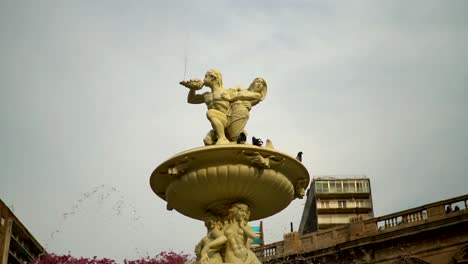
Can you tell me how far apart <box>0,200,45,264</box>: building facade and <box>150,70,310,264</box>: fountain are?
36.1 meters

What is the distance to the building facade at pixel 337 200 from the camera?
183ft

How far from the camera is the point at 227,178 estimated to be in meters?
8.27

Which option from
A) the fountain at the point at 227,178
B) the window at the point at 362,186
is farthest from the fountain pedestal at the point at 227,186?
the window at the point at 362,186

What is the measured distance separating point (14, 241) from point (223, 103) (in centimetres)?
4240

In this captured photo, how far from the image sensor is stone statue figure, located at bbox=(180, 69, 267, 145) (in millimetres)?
8992

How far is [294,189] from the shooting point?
916cm

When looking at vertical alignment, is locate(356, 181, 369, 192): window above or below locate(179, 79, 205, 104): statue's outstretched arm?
above

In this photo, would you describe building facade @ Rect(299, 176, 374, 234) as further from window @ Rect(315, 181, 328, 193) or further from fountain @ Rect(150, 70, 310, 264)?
fountain @ Rect(150, 70, 310, 264)

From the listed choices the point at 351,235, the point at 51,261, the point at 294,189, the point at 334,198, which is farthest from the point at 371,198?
the point at 294,189

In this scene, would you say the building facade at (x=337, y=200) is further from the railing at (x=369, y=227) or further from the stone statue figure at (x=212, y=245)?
the stone statue figure at (x=212, y=245)

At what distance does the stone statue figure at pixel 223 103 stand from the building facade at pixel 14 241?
36.1 metres

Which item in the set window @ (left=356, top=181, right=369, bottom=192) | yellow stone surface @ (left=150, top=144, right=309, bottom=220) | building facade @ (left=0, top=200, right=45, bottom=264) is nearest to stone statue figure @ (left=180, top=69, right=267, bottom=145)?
yellow stone surface @ (left=150, top=144, right=309, bottom=220)

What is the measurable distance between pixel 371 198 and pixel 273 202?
166ft

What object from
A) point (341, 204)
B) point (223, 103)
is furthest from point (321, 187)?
point (223, 103)
